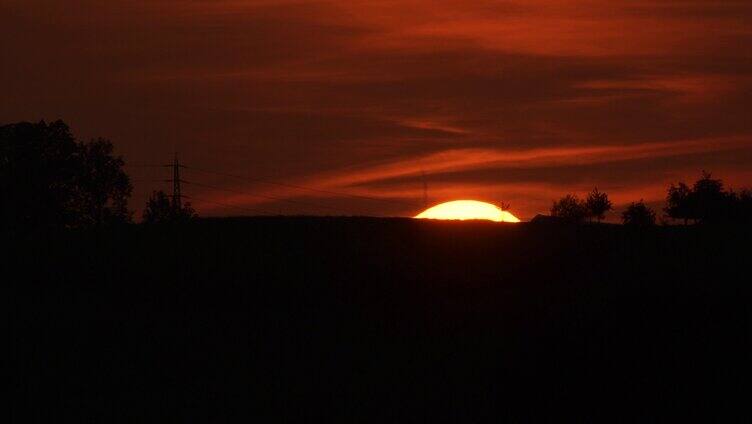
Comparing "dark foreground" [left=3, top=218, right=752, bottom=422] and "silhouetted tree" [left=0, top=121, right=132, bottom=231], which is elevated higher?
"silhouetted tree" [left=0, top=121, right=132, bottom=231]

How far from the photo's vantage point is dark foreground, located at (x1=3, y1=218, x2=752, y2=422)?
35500 millimetres

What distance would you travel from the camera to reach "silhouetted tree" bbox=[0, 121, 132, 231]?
91.4 m

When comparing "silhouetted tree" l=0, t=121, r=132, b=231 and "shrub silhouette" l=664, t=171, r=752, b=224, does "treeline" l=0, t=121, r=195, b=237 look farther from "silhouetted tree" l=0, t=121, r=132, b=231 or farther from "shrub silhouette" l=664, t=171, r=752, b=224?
"shrub silhouette" l=664, t=171, r=752, b=224

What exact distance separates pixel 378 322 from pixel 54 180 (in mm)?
57326

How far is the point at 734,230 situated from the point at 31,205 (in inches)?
2097

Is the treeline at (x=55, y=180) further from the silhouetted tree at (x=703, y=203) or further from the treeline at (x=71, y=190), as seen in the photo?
the silhouetted tree at (x=703, y=203)

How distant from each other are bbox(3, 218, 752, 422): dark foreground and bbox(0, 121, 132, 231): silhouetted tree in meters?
33.9

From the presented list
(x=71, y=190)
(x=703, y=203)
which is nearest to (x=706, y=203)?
(x=703, y=203)

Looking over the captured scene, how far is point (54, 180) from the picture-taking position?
95.3 meters

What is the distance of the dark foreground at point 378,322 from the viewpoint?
35.5m

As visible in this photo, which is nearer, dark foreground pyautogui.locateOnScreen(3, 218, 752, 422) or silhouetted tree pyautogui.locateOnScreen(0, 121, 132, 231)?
dark foreground pyautogui.locateOnScreen(3, 218, 752, 422)

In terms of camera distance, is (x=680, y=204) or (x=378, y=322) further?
(x=680, y=204)

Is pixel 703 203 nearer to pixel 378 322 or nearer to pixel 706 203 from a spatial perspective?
pixel 706 203

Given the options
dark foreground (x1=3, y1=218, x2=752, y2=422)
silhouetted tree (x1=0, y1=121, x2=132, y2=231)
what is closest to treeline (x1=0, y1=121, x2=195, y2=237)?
silhouetted tree (x1=0, y1=121, x2=132, y2=231)
